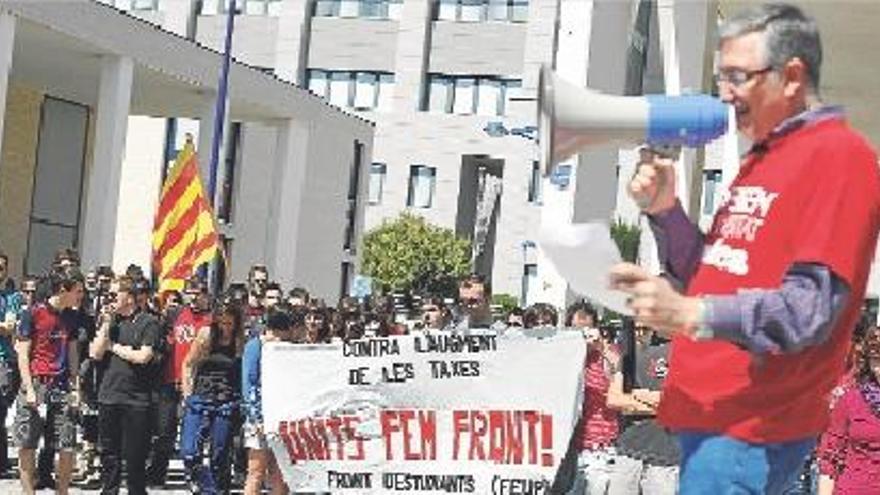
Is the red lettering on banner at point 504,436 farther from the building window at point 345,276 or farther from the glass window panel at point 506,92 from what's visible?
the glass window panel at point 506,92

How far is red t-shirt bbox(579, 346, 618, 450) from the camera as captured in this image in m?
11.3

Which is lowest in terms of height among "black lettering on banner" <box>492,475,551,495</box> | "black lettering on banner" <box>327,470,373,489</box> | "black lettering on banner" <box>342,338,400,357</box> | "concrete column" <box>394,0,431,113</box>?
"black lettering on banner" <box>327,470,373,489</box>

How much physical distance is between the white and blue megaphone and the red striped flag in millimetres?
16297

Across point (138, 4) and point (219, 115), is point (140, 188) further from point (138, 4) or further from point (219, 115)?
point (219, 115)

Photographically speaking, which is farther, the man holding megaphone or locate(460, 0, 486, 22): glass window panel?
locate(460, 0, 486, 22): glass window panel

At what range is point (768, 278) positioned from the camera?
3916 mm

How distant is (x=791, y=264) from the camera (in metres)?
3.79

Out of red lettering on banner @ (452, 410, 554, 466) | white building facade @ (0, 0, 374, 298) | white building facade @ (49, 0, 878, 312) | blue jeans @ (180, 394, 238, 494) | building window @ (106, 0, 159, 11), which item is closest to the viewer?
red lettering on banner @ (452, 410, 554, 466)

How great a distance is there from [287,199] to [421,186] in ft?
115

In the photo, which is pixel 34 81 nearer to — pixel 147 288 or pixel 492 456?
pixel 147 288

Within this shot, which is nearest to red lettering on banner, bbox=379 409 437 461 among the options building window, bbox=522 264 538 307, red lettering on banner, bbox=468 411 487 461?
red lettering on banner, bbox=468 411 487 461

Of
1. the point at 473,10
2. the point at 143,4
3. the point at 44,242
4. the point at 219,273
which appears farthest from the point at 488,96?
the point at 219,273

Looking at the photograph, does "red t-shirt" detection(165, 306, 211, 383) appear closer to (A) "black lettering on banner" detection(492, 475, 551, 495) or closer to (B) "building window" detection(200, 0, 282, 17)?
(A) "black lettering on banner" detection(492, 475, 551, 495)

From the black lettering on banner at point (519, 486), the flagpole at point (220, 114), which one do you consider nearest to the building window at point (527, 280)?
the flagpole at point (220, 114)
